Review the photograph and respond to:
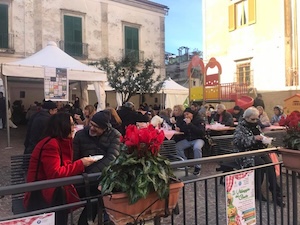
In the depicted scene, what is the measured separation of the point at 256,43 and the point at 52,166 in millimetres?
16322

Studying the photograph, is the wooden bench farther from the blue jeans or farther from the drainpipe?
the drainpipe

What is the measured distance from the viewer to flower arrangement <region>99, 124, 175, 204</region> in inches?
64.7

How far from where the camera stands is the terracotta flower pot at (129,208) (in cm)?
162

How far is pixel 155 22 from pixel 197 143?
53.7 feet

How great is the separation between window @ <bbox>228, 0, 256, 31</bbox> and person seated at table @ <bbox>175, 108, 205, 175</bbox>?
12560 millimetres

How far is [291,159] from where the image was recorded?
2.69 m

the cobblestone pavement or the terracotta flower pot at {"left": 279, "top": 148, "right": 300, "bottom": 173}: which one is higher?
the terracotta flower pot at {"left": 279, "top": 148, "right": 300, "bottom": 173}

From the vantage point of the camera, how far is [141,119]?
6488 mm

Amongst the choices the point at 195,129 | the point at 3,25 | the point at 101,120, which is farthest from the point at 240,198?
the point at 3,25

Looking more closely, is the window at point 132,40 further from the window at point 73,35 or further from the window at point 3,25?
the window at point 3,25

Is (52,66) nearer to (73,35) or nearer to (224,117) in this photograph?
(224,117)

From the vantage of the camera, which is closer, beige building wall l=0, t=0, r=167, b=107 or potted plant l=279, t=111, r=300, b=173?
potted plant l=279, t=111, r=300, b=173

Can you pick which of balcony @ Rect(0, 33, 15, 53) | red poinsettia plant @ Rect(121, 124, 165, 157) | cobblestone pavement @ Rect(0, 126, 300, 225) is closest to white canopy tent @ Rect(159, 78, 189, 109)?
balcony @ Rect(0, 33, 15, 53)

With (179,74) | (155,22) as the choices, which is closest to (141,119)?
(155,22)
